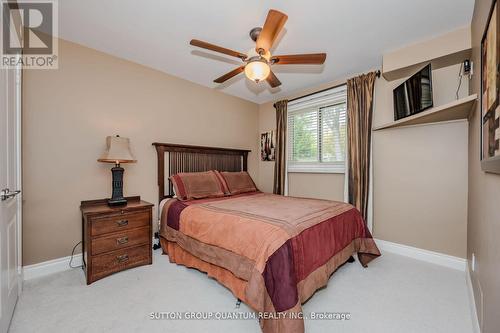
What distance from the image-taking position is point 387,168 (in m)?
3.03

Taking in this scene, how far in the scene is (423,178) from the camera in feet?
8.97

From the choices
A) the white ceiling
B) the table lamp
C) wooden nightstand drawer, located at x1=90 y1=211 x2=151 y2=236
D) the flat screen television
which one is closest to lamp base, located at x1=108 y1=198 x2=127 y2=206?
the table lamp

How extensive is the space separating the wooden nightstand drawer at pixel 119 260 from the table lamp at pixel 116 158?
564 millimetres

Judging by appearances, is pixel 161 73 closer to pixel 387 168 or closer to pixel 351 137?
pixel 351 137

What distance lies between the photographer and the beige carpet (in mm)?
1598

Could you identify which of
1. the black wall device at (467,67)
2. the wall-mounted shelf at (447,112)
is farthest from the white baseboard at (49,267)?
the black wall device at (467,67)

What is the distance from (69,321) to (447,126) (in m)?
4.12

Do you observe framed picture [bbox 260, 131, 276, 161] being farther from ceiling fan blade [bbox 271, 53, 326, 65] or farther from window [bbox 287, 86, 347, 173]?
ceiling fan blade [bbox 271, 53, 326, 65]

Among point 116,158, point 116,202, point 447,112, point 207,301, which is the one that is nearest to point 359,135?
point 447,112

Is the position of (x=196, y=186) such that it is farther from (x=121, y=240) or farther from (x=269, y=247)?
(x=269, y=247)

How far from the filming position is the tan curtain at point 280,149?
4137 millimetres

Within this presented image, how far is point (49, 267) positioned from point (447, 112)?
4.40m

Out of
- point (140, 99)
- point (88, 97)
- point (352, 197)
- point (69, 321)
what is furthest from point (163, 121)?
point (352, 197)

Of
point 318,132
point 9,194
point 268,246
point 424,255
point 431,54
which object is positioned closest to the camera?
→ point 9,194
